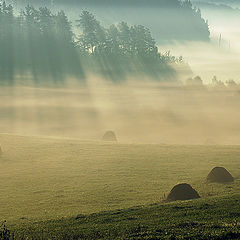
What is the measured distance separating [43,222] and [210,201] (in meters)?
16.7

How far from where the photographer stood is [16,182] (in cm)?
7250

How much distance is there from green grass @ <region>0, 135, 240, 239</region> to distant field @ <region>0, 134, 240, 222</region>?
0.41 feet

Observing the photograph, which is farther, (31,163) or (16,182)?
(31,163)

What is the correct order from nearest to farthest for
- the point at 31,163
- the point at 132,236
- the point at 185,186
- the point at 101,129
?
the point at 132,236, the point at 185,186, the point at 31,163, the point at 101,129

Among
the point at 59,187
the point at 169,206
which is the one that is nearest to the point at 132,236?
the point at 169,206

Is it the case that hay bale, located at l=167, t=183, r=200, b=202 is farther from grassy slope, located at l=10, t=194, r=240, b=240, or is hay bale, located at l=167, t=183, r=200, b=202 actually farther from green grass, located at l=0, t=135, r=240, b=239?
grassy slope, located at l=10, t=194, r=240, b=240

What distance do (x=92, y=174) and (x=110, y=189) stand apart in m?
14.3

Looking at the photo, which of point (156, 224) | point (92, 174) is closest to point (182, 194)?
point (156, 224)

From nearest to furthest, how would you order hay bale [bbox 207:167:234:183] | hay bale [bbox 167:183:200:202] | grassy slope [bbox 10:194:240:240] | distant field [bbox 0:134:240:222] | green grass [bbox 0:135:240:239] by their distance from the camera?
grassy slope [bbox 10:194:240:240] → green grass [bbox 0:135:240:239] → hay bale [bbox 167:183:200:202] → distant field [bbox 0:134:240:222] → hay bale [bbox 207:167:234:183]

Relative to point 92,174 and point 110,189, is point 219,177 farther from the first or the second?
point 92,174

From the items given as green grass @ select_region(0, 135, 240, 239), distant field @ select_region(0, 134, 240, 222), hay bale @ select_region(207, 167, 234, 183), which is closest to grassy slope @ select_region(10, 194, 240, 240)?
green grass @ select_region(0, 135, 240, 239)

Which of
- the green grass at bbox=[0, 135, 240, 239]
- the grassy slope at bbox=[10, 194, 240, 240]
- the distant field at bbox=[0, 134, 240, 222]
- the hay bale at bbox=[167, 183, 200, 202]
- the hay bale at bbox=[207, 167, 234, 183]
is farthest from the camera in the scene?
the hay bale at bbox=[207, 167, 234, 183]

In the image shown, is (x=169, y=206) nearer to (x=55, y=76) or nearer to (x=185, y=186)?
(x=185, y=186)

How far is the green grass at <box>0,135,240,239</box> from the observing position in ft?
128
